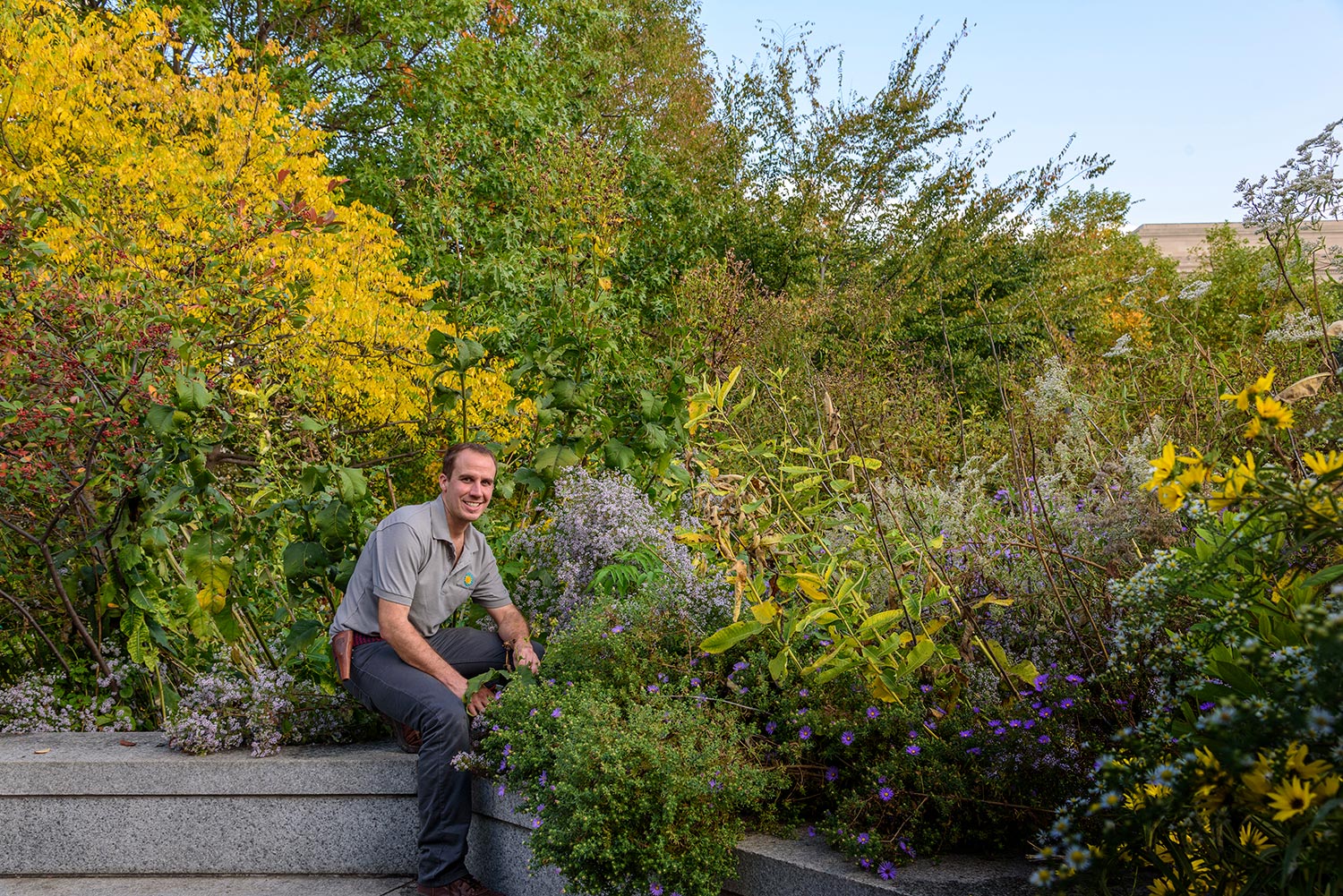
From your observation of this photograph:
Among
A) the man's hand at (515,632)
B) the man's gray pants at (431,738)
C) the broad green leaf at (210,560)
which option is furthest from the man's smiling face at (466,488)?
the broad green leaf at (210,560)

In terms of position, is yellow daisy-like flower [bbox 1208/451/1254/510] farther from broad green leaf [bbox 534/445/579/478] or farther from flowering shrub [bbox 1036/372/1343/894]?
broad green leaf [bbox 534/445/579/478]

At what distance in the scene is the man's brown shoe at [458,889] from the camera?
2977mm

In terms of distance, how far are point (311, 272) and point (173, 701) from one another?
98.5 inches

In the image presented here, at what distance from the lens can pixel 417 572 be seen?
339 cm

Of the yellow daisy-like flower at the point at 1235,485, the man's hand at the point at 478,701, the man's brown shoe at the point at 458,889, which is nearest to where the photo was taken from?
the yellow daisy-like flower at the point at 1235,485

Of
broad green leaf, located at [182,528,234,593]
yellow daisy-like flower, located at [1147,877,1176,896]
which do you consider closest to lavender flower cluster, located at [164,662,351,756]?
broad green leaf, located at [182,528,234,593]

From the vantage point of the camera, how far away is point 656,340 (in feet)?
33.3

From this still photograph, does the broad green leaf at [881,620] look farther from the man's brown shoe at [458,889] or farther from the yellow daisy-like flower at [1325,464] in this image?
the man's brown shoe at [458,889]

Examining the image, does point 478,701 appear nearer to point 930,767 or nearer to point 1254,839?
point 930,767

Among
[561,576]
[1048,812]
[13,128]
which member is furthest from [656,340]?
[1048,812]

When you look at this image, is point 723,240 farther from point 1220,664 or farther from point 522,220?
point 1220,664

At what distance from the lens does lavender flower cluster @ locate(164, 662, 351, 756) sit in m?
3.49

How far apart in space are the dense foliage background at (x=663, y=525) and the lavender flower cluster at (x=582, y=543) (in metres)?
0.02

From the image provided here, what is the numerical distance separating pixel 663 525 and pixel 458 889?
1648 millimetres
